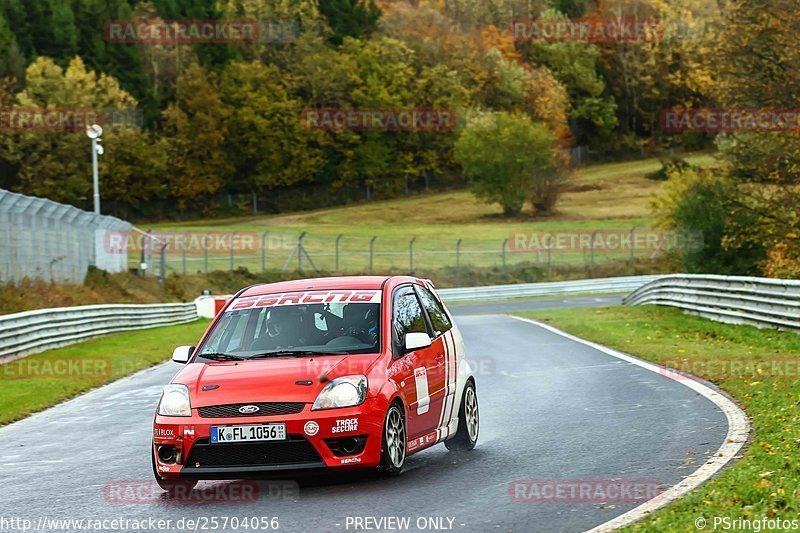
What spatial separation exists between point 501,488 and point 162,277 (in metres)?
42.0

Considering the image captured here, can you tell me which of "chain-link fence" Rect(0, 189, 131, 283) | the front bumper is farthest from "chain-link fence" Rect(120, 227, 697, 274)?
the front bumper

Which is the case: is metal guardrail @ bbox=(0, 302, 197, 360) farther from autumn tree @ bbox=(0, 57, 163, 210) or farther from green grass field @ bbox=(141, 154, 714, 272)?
autumn tree @ bbox=(0, 57, 163, 210)

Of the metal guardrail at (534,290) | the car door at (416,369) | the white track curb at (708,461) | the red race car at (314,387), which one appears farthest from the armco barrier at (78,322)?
the car door at (416,369)

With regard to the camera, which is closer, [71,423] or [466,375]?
[466,375]

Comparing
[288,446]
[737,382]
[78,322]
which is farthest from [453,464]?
[78,322]

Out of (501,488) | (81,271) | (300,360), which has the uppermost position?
(300,360)

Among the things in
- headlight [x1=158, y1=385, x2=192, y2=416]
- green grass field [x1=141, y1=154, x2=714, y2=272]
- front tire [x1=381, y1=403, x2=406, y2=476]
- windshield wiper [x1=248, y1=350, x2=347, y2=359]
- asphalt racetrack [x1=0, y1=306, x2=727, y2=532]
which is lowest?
green grass field [x1=141, y1=154, x2=714, y2=272]

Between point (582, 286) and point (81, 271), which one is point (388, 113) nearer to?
point (582, 286)

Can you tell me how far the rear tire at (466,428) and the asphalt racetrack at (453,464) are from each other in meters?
0.20

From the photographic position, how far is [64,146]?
Result: 89.0 m

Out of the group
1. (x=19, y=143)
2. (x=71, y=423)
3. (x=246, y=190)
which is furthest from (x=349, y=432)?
(x=246, y=190)

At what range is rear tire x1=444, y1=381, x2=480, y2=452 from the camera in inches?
416

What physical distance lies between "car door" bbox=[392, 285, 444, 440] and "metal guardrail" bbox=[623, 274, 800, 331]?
1126cm

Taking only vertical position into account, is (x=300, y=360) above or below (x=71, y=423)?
above
